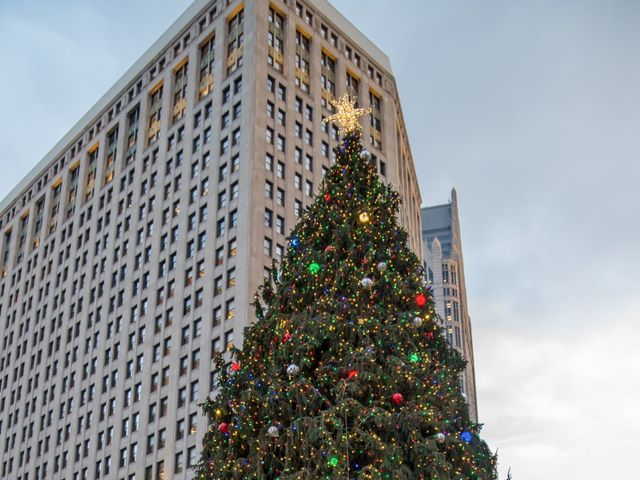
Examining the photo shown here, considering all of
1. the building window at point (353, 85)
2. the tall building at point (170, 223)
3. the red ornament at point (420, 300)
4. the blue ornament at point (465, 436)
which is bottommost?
the blue ornament at point (465, 436)

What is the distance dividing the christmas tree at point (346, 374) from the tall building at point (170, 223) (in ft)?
116

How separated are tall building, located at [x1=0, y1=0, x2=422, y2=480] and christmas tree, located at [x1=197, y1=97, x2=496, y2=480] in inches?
1390

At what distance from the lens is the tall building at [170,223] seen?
69.9 meters

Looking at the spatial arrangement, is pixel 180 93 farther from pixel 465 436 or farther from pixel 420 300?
pixel 465 436

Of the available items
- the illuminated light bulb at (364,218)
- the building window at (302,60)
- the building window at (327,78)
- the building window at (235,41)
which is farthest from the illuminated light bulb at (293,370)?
the building window at (327,78)

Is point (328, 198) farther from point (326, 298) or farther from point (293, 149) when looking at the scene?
point (293, 149)

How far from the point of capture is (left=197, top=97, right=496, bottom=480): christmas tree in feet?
84.6

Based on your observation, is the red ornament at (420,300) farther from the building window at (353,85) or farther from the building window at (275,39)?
the building window at (353,85)

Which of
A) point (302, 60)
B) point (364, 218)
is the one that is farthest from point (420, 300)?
point (302, 60)

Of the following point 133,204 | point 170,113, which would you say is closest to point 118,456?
point 133,204

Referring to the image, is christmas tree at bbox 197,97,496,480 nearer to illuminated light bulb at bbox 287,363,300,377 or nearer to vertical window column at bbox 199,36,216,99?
illuminated light bulb at bbox 287,363,300,377

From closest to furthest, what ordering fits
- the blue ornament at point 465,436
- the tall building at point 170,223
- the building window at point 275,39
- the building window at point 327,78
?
1. the blue ornament at point 465,436
2. the tall building at point 170,223
3. the building window at point 275,39
4. the building window at point 327,78

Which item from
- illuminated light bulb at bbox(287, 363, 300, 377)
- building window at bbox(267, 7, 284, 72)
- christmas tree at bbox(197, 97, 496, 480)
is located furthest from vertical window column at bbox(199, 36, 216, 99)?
illuminated light bulb at bbox(287, 363, 300, 377)

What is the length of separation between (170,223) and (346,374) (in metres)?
54.3
